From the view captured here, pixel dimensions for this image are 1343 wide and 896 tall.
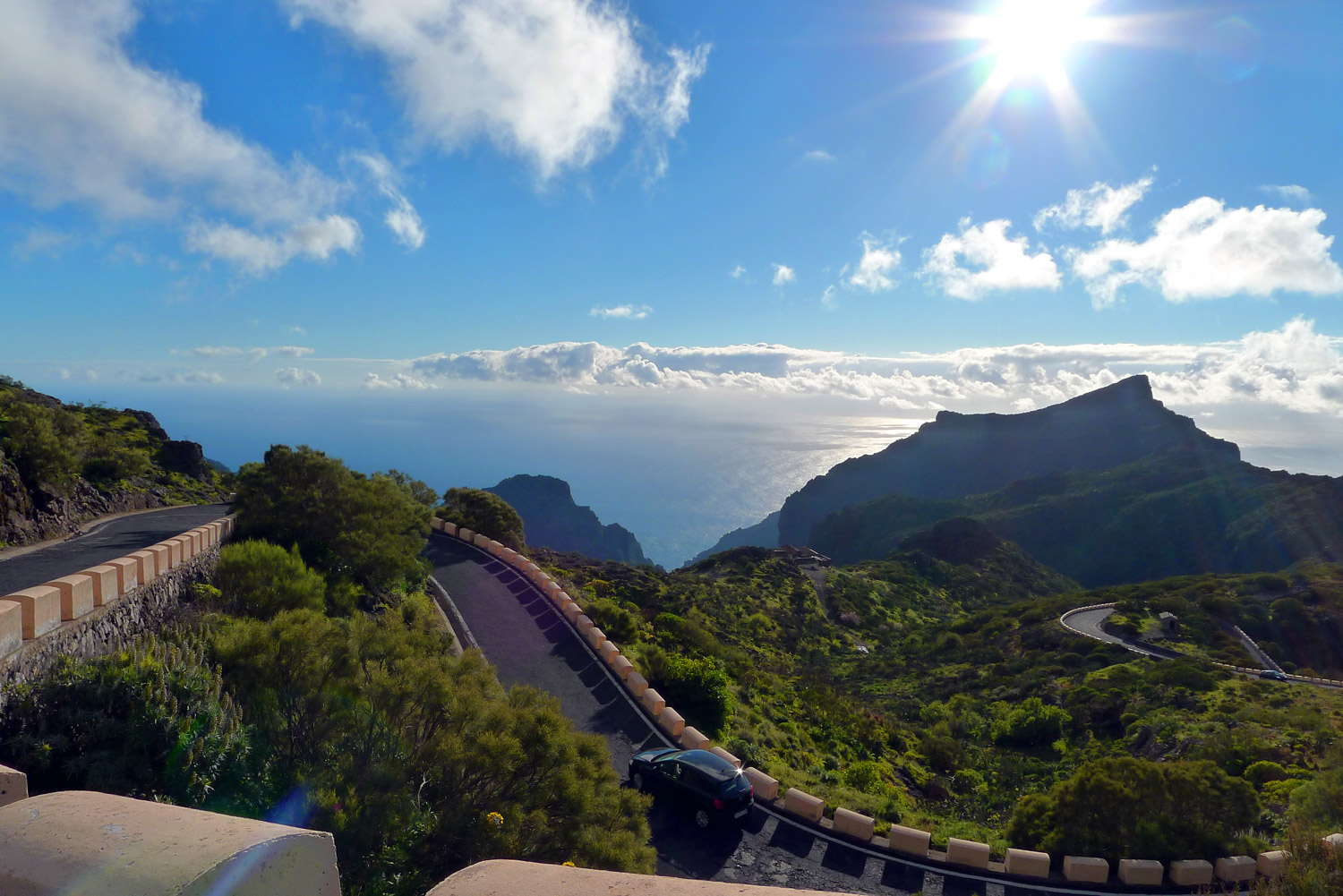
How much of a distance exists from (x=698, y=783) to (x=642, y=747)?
9.64 feet

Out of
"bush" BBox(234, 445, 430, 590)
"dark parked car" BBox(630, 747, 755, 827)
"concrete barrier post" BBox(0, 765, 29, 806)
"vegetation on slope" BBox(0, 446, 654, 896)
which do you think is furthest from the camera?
"bush" BBox(234, 445, 430, 590)

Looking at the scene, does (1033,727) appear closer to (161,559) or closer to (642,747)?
(642,747)

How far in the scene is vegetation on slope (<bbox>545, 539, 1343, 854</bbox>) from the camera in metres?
11.7

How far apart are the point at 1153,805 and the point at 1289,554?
74.7 m

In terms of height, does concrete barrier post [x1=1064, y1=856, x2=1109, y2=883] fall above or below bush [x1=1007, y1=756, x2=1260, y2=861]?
below

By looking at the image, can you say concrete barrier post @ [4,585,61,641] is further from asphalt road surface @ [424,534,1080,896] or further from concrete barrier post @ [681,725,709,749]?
concrete barrier post @ [681,725,709,749]

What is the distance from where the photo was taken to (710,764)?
1105cm

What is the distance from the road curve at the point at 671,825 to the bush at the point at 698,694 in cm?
141

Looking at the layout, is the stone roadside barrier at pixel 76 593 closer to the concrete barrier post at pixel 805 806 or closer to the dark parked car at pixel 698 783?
the dark parked car at pixel 698 783

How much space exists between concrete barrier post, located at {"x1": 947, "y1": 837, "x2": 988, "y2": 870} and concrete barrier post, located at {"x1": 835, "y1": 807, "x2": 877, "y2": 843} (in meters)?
1.25

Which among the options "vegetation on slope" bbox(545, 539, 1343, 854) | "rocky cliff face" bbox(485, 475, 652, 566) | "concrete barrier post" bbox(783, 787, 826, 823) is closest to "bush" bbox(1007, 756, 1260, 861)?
"vegetation on slope" bbox(545, 539, 1343, 854)

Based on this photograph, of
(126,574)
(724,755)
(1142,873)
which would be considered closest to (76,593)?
(126,574)

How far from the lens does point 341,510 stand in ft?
62.4

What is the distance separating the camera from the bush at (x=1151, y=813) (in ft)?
31.4
